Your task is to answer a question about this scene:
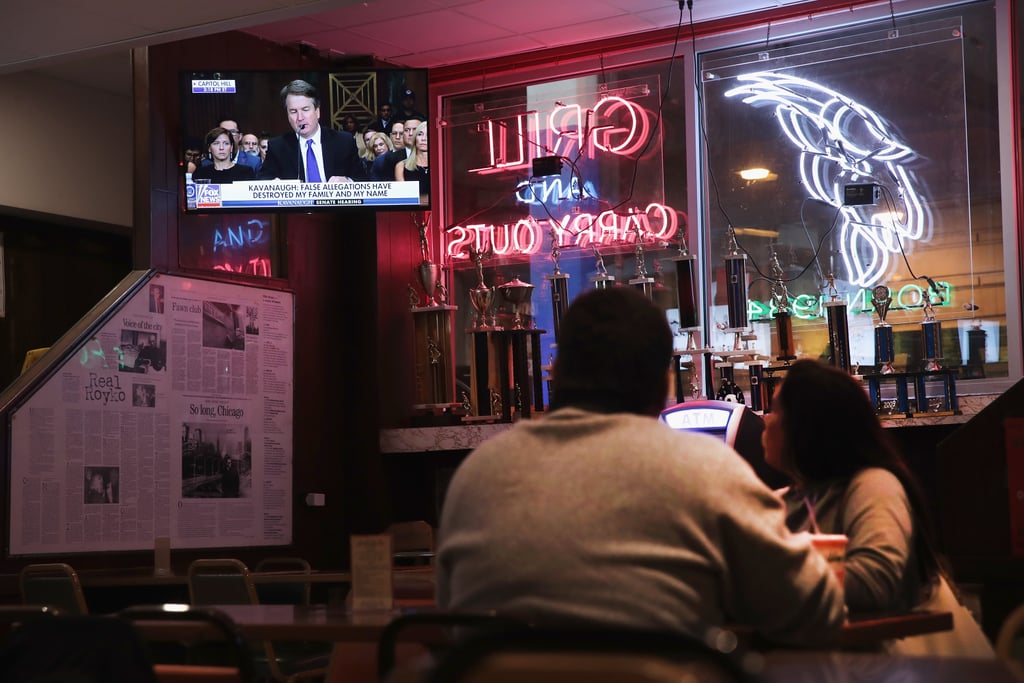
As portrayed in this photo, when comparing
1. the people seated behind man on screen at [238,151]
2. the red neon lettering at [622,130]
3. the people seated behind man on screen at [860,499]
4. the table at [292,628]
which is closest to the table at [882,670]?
the people seated behind man on screen at [860,499]

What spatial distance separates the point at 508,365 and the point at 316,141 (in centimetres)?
169

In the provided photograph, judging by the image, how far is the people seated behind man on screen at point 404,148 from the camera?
6980mm

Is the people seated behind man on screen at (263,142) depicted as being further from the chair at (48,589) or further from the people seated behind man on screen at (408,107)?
the chair at (48,589)

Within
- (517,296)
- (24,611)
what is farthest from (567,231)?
(24,611)

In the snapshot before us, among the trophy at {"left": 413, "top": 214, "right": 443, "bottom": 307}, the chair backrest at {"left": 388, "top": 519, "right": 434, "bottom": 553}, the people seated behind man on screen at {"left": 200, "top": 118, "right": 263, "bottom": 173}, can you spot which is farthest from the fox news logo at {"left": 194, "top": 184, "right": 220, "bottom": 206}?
the chair backrest at {"left": 388, "top": 519, "right": 434, "bottom": 553}

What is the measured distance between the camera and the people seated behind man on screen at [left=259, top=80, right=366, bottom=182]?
22.8 ft

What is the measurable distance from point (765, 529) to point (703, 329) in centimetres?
576

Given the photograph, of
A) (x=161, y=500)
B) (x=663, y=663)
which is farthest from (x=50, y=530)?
(x=663, y=663)

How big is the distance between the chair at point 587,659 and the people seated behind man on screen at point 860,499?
4.41 ft

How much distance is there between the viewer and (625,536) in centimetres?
188

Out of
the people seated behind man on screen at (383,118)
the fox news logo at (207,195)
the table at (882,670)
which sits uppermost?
the people seated behind man on screen at (383,118)

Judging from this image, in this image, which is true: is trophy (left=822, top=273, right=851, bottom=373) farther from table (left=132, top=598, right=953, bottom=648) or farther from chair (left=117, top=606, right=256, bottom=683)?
chair (left=117, top=606, right=256, bottom=683)

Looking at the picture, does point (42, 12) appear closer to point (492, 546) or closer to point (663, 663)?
point (492, 546)

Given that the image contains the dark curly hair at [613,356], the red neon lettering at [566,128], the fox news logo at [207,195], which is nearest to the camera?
the dark curly hair at [613,356]
